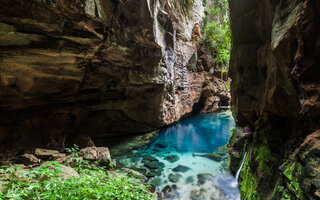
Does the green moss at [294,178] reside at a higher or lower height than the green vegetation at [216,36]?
lower

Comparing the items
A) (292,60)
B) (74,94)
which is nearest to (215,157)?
(292,60)

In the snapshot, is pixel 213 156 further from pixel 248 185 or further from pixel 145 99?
pixel 145 99

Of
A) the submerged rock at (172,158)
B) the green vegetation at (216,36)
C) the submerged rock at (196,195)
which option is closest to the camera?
the submerged rock at (196,195)

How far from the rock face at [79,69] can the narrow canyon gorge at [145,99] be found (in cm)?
5

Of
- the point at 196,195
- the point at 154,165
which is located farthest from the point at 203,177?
the point at 154,165

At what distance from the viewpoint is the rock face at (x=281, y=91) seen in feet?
8.12

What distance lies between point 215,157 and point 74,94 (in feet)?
26.4

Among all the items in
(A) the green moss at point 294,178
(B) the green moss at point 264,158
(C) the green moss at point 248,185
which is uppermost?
(A) the green moss at point 294,178

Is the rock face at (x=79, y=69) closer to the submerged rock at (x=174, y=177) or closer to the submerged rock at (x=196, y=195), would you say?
the submerged rock at (x=174, y=177)

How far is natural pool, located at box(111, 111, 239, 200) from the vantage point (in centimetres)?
542

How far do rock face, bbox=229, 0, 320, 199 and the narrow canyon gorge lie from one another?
2 cm

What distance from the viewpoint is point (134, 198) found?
8.69 ft

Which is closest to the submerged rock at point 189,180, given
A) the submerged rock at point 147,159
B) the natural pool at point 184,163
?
the natural pool at point 184,163

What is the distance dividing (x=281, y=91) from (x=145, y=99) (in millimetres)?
8929
